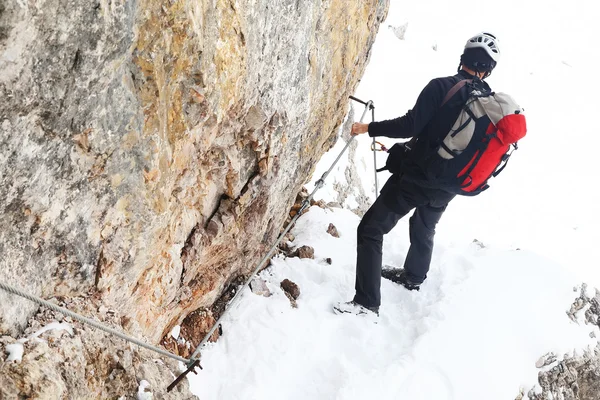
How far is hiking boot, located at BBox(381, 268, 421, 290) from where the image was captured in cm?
638

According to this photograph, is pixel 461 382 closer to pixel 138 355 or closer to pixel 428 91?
pixel 428 91

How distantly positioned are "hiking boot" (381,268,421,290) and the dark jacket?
6.01 ft

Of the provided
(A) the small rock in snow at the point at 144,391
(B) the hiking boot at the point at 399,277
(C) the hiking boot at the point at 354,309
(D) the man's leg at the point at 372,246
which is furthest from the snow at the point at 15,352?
(B) the hiking boot at the point at 399,277

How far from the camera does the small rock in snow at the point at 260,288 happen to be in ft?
17.9

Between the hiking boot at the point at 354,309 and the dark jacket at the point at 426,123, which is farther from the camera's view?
the hiking boot at the point at 354,309

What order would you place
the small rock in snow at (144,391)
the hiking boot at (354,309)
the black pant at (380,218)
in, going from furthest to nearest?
the hiking boot at (354,309)
the black pant at (380,218)
the small rock in snow at (144,391)

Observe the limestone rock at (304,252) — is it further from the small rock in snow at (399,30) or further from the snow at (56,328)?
the small rock in snow at (399,30)

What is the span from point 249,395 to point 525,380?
10.4 feet

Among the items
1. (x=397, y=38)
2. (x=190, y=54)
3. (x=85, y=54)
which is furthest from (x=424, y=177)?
(x=397, y=38)

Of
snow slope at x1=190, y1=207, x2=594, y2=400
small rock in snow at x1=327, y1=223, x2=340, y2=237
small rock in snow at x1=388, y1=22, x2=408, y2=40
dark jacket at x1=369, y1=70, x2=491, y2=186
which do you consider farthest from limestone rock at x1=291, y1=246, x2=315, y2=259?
small rock in snow at x1=388, y1=22, x2=408, y2=40

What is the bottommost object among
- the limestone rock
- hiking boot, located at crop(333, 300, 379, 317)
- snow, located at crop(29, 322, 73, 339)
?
the limestone rock

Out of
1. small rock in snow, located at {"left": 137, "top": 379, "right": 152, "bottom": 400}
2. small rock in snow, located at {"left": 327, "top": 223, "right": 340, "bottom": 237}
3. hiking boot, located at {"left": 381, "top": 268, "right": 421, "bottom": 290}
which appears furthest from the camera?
small rock in snow, located at {"left": 327, "top": 223, "right": 340, "bottom": 237}

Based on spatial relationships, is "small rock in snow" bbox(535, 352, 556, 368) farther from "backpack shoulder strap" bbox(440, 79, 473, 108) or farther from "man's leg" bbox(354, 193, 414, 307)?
"backpack shoulder strap" bbox(440, 79, 473, 108)

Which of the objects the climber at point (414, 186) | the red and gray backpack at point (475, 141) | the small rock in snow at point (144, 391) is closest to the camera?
the small rock in snow at point (144, 391)
